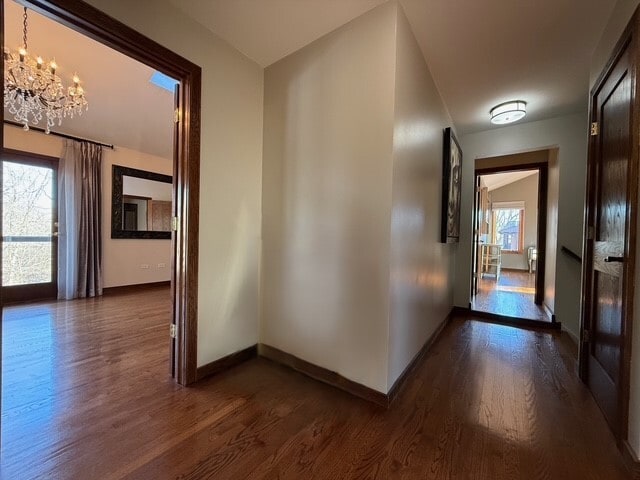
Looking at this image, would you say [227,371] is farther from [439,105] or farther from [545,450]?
[439,105]

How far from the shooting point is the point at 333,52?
1.88 metres

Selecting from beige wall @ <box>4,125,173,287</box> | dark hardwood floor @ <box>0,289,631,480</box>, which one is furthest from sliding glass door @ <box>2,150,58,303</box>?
dark hardwood floor @ <box>0,289,631,480</box>

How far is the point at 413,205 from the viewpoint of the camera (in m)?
2.00

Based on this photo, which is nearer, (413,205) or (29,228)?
(413,205)

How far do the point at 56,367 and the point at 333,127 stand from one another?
2.64 meters

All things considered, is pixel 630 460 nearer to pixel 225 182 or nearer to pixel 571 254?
pixel 571 254

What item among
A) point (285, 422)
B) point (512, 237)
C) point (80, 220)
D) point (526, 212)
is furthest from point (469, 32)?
point (512, 237)

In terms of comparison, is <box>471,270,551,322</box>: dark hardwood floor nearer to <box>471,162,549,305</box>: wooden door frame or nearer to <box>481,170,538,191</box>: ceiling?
<box>471,162,549,305</box>: wooden door frame

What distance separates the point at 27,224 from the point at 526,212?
445 inches

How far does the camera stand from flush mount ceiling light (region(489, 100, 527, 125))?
9.33 feet

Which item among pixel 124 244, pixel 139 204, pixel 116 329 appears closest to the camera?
pixel 116 329

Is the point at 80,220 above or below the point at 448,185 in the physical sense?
below

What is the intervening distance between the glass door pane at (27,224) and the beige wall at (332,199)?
3.97 m

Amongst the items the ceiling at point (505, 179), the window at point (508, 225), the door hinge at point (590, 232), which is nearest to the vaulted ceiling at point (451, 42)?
the door hinge at point (590, 232)
